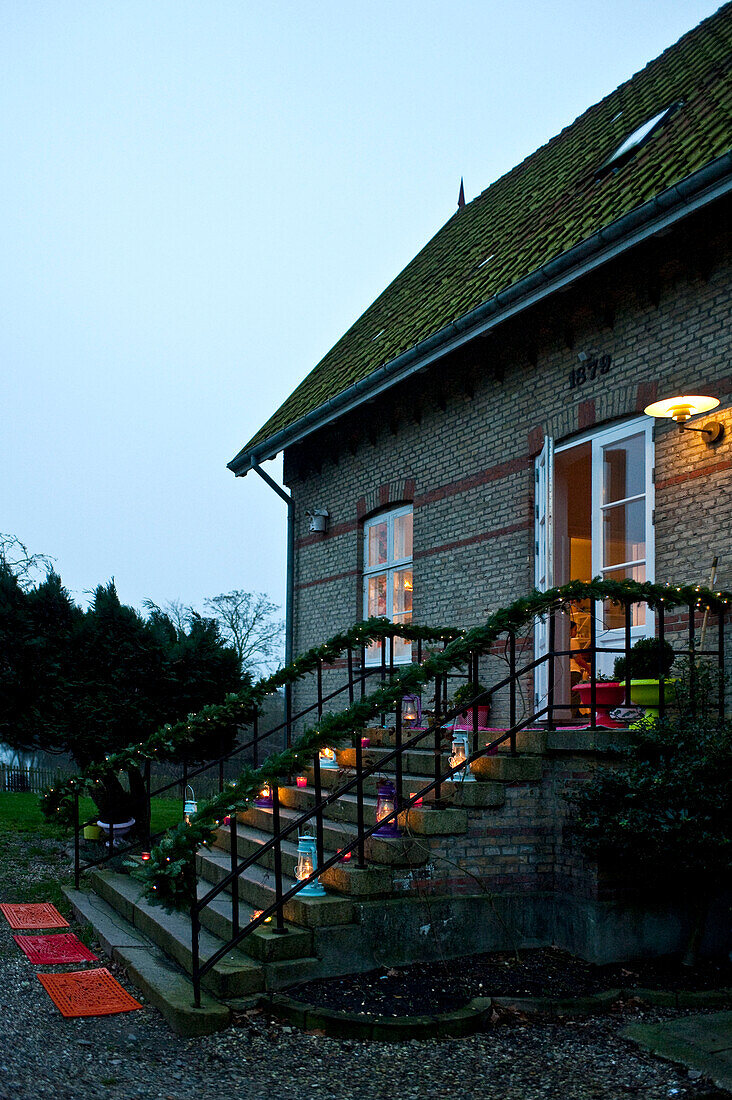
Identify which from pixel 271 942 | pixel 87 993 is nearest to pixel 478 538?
pixel 271 942

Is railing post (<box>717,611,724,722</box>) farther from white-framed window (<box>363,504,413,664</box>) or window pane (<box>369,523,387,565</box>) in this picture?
window pane (<box>369,523,387,565</box>)

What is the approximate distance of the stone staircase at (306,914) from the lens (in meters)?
5.16

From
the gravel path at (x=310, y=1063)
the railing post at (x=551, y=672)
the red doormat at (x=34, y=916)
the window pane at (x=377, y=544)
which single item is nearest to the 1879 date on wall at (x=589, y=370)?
the railing post at (x=551, y=672)

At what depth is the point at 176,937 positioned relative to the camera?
582 cm

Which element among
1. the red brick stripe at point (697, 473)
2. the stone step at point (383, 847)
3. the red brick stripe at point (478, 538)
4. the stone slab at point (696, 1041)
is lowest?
the stone slab at point (696, 1041)

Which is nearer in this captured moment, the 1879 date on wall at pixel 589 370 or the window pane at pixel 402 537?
the 1879 date on wall at pixel 589 370

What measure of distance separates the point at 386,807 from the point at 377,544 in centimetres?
522

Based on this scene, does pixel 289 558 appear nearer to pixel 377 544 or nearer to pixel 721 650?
pixel 377 544

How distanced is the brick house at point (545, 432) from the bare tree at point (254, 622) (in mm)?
26195

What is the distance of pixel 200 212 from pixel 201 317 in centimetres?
2075

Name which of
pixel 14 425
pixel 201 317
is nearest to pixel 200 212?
pixel 201 317

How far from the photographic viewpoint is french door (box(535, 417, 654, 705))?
24.7 feet

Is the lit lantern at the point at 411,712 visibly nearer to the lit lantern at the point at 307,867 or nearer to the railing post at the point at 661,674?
the lit lantern at the point at 307,867

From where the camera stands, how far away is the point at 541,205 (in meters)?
10.3
